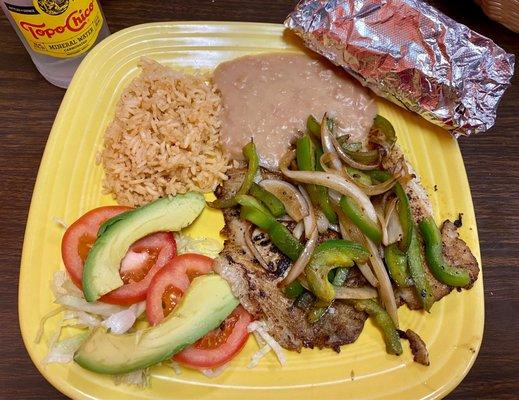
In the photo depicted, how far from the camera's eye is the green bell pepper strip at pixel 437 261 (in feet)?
7.12

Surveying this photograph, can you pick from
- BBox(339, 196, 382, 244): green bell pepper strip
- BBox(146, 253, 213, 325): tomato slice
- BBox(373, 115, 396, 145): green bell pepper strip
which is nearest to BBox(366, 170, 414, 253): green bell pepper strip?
BBox(339, 196, 382, 244): green bell pepper strip

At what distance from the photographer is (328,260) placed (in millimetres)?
2100

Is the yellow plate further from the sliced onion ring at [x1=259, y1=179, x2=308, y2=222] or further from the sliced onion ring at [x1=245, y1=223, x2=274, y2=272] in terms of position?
the sliced onion ring at [x1=259, y1=179, x2=308, y2=222]

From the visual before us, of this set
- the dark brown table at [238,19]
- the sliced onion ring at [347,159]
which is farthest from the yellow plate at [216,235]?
the sliced onion ring at [347,159]

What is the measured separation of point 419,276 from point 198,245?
96cm

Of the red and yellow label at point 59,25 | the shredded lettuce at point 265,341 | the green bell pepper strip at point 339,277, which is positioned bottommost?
the shredded lettuce at point 265,341

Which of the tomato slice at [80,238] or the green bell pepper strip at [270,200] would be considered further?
the green bell pepper strip at [270,200]

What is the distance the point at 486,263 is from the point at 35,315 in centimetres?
204

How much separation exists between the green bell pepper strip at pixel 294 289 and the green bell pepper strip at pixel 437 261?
57 centimetres

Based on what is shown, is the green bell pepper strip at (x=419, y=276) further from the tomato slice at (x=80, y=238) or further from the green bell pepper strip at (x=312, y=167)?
the tomato slice at (x=80, y=238)

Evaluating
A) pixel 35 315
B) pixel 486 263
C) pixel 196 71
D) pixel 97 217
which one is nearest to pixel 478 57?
pixel 486 263

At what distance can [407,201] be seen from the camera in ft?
7.25

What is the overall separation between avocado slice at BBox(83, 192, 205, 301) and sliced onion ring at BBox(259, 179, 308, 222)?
13.0 inches

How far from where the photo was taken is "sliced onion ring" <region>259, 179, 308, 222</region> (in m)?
2.25
